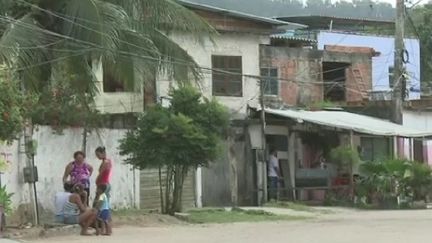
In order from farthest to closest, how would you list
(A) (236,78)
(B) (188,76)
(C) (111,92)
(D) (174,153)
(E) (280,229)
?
1. (A) (236,78)
2. (C) (111,92)
3. (B) (188,76)
4. (D) (174,153)
5. (E) (280,229)

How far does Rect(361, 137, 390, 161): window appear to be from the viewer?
3108 cm

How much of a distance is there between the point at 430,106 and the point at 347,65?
3788 millimetres

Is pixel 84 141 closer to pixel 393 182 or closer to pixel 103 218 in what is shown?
pixel 103 218

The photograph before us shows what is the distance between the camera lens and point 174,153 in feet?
61.4

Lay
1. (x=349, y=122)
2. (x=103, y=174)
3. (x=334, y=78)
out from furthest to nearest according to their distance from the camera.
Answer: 1. (x=334, y=78)
2. (x=349, y=122)
3. (x=103, y=174)

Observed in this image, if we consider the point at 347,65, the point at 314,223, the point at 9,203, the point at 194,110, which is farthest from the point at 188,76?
the point at 347,65

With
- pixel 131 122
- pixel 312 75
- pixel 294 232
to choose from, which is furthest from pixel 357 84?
pixel 294 232

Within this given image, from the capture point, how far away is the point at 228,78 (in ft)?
90.6

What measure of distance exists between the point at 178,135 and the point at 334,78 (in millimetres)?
16486

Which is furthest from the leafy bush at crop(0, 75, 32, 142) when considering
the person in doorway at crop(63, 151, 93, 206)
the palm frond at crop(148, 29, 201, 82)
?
the palm frond at crop(148, 29, 201, 82)

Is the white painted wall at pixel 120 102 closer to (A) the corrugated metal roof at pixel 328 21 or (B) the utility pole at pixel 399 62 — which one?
(B) the utility pole at pixel 399 62

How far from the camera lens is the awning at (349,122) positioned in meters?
25.3

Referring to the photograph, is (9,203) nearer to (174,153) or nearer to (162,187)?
(174,153)

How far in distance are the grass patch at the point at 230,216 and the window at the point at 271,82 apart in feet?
27.6
